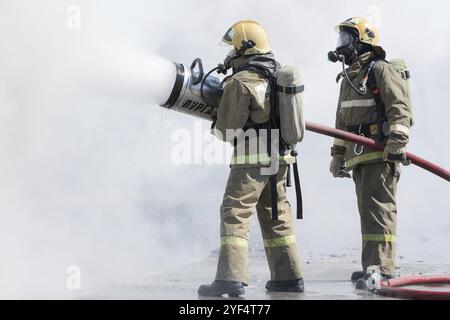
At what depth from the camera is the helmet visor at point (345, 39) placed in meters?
5.35

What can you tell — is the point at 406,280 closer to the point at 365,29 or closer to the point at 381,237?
the point at 381,237

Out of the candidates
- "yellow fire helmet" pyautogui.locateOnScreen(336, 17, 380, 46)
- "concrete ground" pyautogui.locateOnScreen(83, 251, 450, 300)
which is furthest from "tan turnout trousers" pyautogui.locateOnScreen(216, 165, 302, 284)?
"yellow fire helmet" pyautogui.locateOnScreen(336, 17, 380, 46)

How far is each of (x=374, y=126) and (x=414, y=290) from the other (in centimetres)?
135

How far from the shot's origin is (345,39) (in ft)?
17.6

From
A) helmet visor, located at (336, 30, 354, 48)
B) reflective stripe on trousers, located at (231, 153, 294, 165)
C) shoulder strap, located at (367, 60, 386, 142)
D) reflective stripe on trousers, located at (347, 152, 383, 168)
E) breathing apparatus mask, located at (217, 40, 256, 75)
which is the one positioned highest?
helmet visor, located at (336, 30, 354, 48)

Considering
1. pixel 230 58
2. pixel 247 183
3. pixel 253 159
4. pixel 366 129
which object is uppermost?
pixel 230 58

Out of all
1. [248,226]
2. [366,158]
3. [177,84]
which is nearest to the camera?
[248,226]

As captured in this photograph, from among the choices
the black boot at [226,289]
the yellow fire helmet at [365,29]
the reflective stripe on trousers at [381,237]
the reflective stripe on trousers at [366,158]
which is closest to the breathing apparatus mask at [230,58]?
the yellow fire helmet at [365,29]

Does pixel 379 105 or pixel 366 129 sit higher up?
pixel 379 105

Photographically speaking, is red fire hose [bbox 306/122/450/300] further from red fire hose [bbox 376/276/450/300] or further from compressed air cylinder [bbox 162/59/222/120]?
compressed air cylinder [bbox 162/59/222/120]

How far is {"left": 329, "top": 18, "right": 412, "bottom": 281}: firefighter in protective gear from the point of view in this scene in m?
4.96

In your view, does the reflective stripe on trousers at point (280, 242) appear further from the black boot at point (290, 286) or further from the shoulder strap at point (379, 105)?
the shoulder strap at point (379, 105)

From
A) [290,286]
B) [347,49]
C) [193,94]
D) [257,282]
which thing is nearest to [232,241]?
[290,286]

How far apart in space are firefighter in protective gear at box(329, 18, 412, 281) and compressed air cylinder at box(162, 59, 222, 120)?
98 cm
